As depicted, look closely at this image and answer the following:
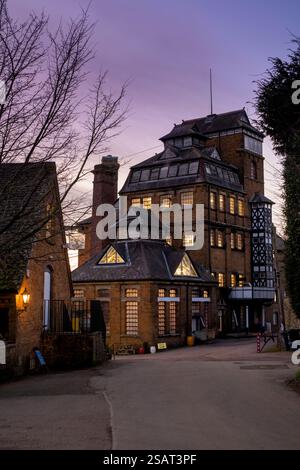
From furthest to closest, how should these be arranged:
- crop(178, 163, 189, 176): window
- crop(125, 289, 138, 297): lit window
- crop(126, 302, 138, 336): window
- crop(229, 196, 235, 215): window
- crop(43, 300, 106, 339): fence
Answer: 1. crop(229, 196, 235, 215): window
2. crop(178, 163, 189, 176): window
3. crop(125, 289, 138, 297): lit window
4. crop(126, 302, 138, 336): window
5. crop(43, 300, 106, 339): fence

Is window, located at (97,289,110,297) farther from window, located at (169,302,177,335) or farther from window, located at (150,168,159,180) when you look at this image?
window, located at (150,168,159,180)

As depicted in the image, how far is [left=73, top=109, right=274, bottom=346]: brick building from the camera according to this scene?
168 ft

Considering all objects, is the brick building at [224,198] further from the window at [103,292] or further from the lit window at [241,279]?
the window at [103,292]

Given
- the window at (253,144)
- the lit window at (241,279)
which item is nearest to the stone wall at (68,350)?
the lit window at (241,279)

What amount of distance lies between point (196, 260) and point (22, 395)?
36087 mm

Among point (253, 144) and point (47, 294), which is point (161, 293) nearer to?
point (47, 294)

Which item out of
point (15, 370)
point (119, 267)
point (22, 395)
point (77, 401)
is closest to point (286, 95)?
point (77, 401)

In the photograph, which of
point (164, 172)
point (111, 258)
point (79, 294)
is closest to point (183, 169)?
point (164, 172)

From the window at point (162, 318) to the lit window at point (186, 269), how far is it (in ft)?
9.02

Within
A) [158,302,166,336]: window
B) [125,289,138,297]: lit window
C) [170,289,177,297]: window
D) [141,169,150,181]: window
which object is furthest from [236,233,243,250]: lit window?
[125,289,138,297]: lit window

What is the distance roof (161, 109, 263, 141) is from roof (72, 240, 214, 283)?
17181 mm

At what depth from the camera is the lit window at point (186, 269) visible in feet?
140

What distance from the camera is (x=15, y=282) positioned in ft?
66.4

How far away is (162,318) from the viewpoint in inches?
1609
